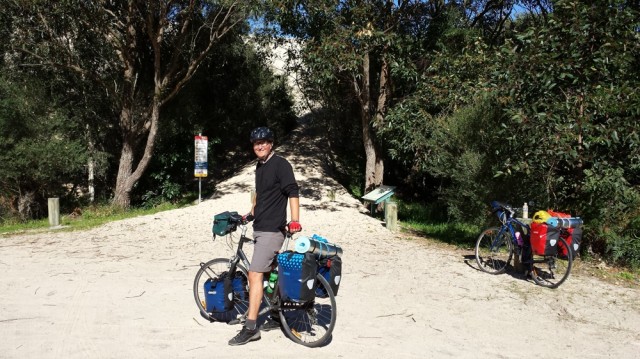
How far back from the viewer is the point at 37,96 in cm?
1473

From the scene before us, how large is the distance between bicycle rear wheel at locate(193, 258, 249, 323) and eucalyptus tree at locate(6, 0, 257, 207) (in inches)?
403

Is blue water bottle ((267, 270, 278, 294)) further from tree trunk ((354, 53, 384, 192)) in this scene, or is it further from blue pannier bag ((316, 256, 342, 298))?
tree trunk ((354, 53, 384, 192))

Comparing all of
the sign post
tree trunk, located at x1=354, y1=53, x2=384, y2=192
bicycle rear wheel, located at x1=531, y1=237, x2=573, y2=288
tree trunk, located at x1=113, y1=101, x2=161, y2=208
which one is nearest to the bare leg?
bicycle rear wheel, located at x1=531, y1=237, x2=573, y2=288

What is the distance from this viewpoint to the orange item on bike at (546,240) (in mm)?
5844

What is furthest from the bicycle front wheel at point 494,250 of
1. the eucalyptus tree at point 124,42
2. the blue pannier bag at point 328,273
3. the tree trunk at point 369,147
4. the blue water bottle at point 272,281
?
the eucalyptus tree at point 124,42

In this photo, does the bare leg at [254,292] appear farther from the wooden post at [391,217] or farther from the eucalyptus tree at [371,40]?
the eucalyptus tree at [371,40]

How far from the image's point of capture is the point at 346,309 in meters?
5.11

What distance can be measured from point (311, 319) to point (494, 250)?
353cm

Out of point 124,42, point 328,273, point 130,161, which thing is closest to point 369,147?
point 130,161

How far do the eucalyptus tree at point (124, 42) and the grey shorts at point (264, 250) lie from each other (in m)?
10.7

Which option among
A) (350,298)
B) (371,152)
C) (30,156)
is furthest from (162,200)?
(350,298)

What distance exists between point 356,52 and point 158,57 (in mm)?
6554

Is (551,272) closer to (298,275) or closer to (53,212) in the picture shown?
(298,275)

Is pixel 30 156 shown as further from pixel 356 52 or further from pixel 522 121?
pixel 522 121
